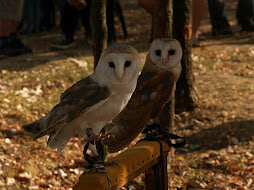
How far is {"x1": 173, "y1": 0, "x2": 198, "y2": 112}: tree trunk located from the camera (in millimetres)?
6238

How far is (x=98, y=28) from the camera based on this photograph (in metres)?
4.88

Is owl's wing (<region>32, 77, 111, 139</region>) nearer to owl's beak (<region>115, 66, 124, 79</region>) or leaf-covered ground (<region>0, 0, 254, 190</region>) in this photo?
owl's beak (<region>115, 66, 124, 79</region>)

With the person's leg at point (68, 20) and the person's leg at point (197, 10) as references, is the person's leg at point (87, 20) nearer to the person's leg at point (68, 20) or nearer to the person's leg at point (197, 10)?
the person's leg at point (68, 20)

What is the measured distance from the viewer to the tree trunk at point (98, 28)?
191 inches

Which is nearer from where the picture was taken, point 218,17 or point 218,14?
point 218,14

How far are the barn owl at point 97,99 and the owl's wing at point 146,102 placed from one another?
752 mm

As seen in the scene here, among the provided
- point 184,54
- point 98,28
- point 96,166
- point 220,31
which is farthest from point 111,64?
point 220,31

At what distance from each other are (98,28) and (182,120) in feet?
7.12

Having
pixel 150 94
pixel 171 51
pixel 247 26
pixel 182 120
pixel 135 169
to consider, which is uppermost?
pixel 171 51

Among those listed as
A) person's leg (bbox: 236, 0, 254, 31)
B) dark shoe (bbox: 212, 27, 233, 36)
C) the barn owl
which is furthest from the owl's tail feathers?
person's leg (bbox: 236, 0, 254, 31)

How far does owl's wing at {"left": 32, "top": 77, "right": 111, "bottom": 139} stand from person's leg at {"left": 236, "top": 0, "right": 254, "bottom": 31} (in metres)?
8.30

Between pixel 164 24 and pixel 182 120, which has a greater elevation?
pixel 164 24

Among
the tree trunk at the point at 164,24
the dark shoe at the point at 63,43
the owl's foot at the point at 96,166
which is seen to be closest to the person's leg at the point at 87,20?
the dark shoe at the point at 63,43

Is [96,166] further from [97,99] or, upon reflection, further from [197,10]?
[197,10]
